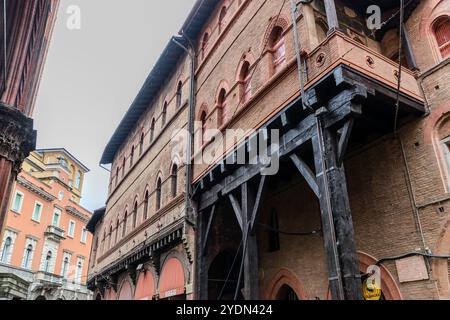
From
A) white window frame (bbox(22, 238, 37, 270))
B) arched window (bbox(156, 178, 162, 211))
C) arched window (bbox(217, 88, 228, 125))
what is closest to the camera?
arched window (bbox(217, 88, 228, 125))

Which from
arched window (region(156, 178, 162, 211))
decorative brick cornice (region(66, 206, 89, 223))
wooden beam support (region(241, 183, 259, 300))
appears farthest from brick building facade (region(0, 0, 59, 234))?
decorative brick cornice (region(66, 206, 89, 223))

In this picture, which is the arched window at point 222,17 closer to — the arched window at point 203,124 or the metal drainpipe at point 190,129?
the metal drainpipe at point 190,129

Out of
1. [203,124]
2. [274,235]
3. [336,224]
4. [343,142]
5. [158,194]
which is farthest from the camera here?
[158,194]

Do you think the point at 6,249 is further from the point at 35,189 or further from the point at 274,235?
the point at 274,235

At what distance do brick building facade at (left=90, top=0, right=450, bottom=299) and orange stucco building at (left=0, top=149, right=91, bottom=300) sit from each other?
23.1m

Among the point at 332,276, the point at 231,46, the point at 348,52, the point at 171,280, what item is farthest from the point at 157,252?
the point at 348,52

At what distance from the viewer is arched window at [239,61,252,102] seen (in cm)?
990

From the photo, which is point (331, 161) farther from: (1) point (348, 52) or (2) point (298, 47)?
(2) point (298, 47)

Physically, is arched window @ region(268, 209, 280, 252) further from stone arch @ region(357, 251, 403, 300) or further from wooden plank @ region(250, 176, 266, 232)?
stone arch @ region(357, 251, 403, 300)

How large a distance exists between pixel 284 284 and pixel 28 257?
31.4 metres

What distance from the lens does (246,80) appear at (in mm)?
10148

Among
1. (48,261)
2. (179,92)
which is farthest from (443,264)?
(48,261)

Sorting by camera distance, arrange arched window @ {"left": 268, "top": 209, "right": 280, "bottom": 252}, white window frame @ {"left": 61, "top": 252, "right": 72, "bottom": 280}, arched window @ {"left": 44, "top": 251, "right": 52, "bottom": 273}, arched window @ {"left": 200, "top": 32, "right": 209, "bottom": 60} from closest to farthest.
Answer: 1. arched window @ {"left": 268, "top": 209, "right": 280, "bottom": 252}
2. arched window @ {"left": 200, "top": 32, "right": 209, "bottom": 60}
3. arched window @ {"left": 44, "top": 251, "right": 52, "bottom": 273}
4. white window frame @ {"left": 61, "top": 252, "right": 72, "bottom": 280}
